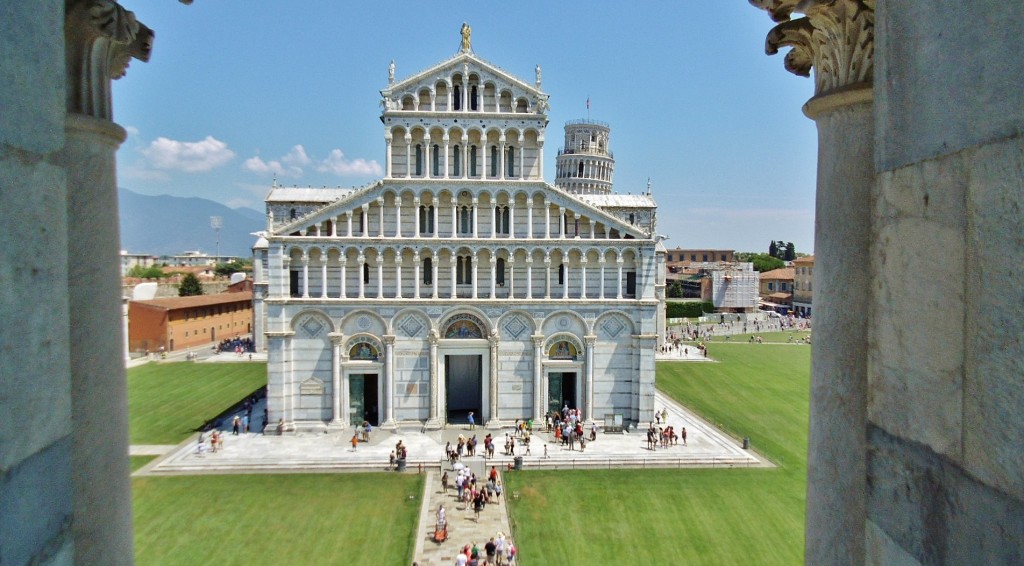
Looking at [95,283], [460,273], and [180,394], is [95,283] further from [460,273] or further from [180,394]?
[180,394]

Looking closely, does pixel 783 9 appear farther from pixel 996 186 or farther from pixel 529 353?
pixel 529 353

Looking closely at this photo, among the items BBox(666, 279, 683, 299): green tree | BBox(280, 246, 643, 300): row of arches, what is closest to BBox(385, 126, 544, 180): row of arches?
BBox(280, 246, 643, 300): row of arches

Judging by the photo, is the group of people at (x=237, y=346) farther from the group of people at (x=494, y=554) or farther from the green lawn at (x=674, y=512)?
the group of people at (x=494, y=554)

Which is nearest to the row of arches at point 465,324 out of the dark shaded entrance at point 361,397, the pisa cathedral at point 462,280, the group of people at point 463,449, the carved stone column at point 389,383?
the pisa cathedral at point 462,280

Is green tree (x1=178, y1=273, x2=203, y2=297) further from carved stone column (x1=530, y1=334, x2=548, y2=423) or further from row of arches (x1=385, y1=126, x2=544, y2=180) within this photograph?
carved stone column (x1=530, y1=334, x2=548, y2=423)

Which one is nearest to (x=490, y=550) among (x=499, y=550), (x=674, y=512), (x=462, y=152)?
(x=499, y=550)

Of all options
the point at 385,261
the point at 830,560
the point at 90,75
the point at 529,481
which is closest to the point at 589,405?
the point at 529,481
